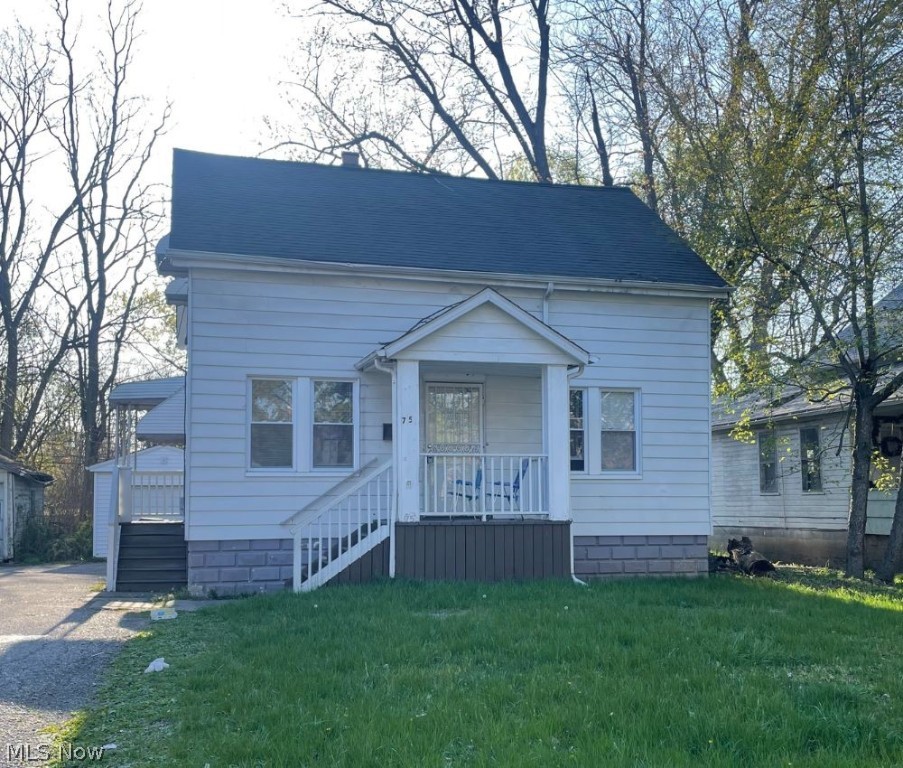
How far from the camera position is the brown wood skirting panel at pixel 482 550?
40.6ft

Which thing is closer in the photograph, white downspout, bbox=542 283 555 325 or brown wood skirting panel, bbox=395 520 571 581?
brown wood skirting panel, bbox=395 520 571 581

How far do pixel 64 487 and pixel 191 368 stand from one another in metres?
20.9

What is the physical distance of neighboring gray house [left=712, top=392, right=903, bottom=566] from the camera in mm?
17828

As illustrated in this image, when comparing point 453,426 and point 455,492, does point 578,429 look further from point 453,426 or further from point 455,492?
point 455,492

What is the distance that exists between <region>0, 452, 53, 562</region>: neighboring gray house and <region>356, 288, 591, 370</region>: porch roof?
1439cm

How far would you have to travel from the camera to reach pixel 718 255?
54.6 ft

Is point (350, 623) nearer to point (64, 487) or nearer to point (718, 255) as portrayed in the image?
point (718, 255)

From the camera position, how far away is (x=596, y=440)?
14.4m

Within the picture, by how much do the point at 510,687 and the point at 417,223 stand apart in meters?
→ 10.0

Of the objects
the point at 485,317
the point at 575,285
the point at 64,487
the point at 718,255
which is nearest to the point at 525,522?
the point at 485,317

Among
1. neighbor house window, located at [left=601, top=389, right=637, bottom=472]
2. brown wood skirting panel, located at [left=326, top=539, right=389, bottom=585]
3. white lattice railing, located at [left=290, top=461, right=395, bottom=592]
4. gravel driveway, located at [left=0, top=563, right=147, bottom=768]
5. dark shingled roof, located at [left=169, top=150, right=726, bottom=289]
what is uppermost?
dark shingled roof, located at [left=169, top=150, right=726, bottom=289]

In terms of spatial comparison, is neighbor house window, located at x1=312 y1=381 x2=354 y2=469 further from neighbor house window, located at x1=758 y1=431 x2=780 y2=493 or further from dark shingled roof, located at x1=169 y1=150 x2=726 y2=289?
neighbor house window, located at x1=758 y1=431 x2=780 y2=493

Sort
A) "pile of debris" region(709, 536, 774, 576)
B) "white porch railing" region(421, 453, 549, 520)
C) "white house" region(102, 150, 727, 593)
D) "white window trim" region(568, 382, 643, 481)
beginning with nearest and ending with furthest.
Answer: "white house" region(102, 150, 727, 593) → "white porch railing" region(421, 453, 549, 520) → "white window trim" region(568, 382, 643, 481) → "pile of debris" region(709, 536, 774, 576)

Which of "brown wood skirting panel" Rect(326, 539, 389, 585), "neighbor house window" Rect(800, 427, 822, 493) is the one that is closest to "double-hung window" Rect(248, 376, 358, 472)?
"brown wood skirting panel" Rect(326, 539, 389, 585)
